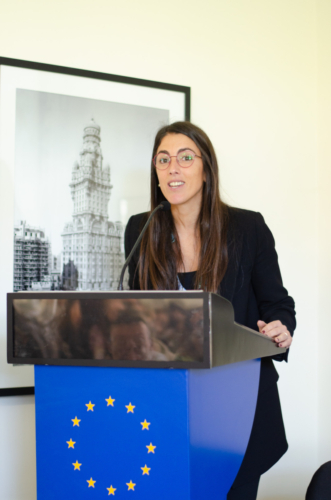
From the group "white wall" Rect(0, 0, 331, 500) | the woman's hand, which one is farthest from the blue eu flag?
"white wall" Rect(0, 0, 331, 500)

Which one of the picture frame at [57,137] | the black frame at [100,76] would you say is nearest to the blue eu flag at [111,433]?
the picture frame at [57,137]

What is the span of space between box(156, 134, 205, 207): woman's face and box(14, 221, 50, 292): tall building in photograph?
1.99 feet

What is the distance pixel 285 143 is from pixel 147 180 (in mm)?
752

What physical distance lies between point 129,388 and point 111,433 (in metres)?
0.08

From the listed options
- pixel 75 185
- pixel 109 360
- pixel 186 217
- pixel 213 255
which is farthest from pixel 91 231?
pixel 109 360

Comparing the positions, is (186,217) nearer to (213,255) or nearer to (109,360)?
(213,255)

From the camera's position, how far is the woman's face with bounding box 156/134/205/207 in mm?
1514

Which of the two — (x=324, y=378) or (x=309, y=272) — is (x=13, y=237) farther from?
(x=324, y=378)

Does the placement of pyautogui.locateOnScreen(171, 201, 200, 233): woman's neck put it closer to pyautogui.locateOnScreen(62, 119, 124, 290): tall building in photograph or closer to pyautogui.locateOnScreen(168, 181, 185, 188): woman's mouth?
pyautogui.locateOnScreen(168, 181, 185, 188): woman's mouth

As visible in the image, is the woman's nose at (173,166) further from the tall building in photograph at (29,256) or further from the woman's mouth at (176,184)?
the tall building in photograph at (29,256)

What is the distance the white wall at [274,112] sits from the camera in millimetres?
2170

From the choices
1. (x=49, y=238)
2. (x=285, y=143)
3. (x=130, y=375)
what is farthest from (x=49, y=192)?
(x=130, y=375)

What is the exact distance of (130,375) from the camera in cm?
76

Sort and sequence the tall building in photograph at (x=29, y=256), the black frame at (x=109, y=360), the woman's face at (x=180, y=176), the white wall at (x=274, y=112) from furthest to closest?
1. the white wall at (x=274, y=112)
2. the tall building in photograph at (x=29, y=256)
3. the woman's face at (x=180, y=176)
4. the black frame at (x=109, y=360)
